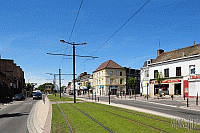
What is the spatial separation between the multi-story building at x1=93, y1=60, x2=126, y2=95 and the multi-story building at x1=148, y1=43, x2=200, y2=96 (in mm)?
21922

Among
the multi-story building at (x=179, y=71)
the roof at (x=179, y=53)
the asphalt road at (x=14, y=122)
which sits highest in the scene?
the roof at (x=179, y=53)

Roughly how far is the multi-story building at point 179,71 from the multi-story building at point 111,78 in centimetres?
2192

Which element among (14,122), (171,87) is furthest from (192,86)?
(14,122)

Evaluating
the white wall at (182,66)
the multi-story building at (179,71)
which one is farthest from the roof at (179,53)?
the white wall at (182,66)

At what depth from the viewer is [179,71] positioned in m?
39.0

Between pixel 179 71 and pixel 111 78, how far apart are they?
30.9m

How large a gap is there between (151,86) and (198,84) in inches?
503

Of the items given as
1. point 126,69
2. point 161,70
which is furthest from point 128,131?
point 126,69

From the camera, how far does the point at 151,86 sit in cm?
4616

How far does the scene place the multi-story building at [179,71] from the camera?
117 feet

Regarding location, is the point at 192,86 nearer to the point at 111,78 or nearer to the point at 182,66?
the point at 182,66

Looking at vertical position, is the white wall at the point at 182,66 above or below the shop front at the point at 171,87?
above

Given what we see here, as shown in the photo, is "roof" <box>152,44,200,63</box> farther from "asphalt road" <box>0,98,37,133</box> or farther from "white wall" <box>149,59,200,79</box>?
"asphalt road" <box>0,98,37,133</box>

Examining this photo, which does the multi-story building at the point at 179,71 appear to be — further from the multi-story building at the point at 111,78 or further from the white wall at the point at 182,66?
the multi-story building at the point at 111,78
